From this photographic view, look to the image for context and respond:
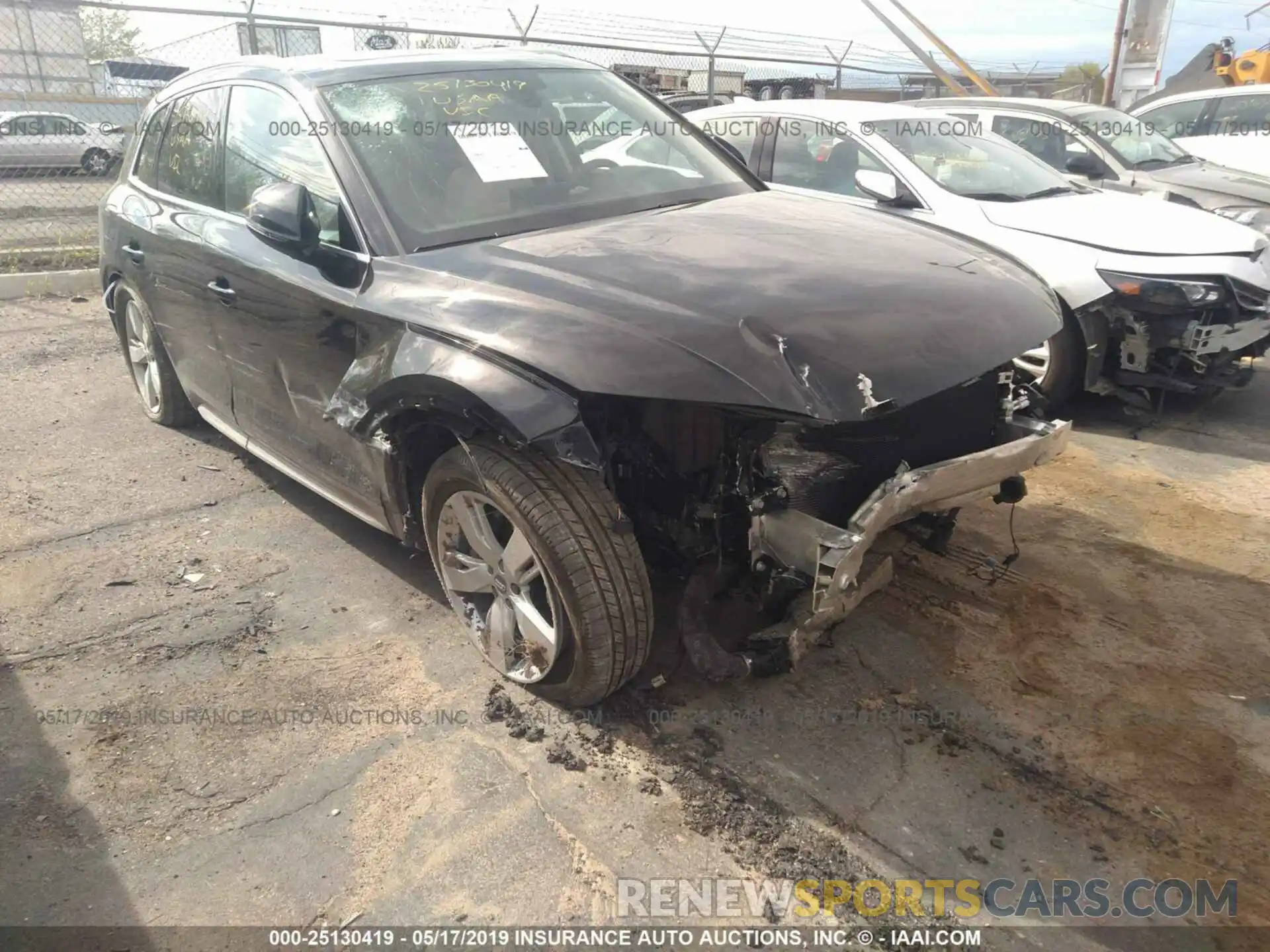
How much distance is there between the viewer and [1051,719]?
2729 mm

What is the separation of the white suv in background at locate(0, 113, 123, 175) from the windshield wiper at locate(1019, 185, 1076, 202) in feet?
50.9

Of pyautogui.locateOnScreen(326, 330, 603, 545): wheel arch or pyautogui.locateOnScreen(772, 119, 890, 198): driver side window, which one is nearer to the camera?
pyautogui.locateOnScreen(326, 330, 603, 545): wheel arch

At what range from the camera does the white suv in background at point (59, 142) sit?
15.8 m

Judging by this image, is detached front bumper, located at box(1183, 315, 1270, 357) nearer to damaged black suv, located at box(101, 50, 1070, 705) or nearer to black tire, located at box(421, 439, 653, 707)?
damaged black suv, located at box(101, 50, 1070, 705)

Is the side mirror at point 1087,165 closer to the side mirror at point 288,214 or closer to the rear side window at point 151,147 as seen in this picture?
the side mirror at point 288,214

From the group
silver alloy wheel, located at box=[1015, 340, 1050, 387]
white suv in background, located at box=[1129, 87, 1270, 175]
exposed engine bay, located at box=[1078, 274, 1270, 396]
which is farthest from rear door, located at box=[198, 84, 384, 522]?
white suv in background, located at box=[1129, 87, 1270, 175]

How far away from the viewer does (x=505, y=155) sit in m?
3.21

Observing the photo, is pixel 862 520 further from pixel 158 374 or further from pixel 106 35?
pixel 106 35

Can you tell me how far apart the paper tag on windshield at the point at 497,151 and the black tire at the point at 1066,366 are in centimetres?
325

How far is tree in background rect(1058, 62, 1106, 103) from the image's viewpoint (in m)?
24.5

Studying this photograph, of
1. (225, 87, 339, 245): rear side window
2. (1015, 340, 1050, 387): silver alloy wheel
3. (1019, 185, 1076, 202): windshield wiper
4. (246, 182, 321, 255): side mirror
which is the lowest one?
(1015, 340, 1050, 387): silver alloy wheel


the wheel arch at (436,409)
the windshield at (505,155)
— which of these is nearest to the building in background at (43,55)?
the windshield at (505,155)

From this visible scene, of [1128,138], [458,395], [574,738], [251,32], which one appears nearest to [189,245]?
[458,395]

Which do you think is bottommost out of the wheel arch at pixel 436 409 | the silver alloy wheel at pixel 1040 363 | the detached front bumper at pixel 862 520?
the silver alloy wheel at pixel 1040 363
